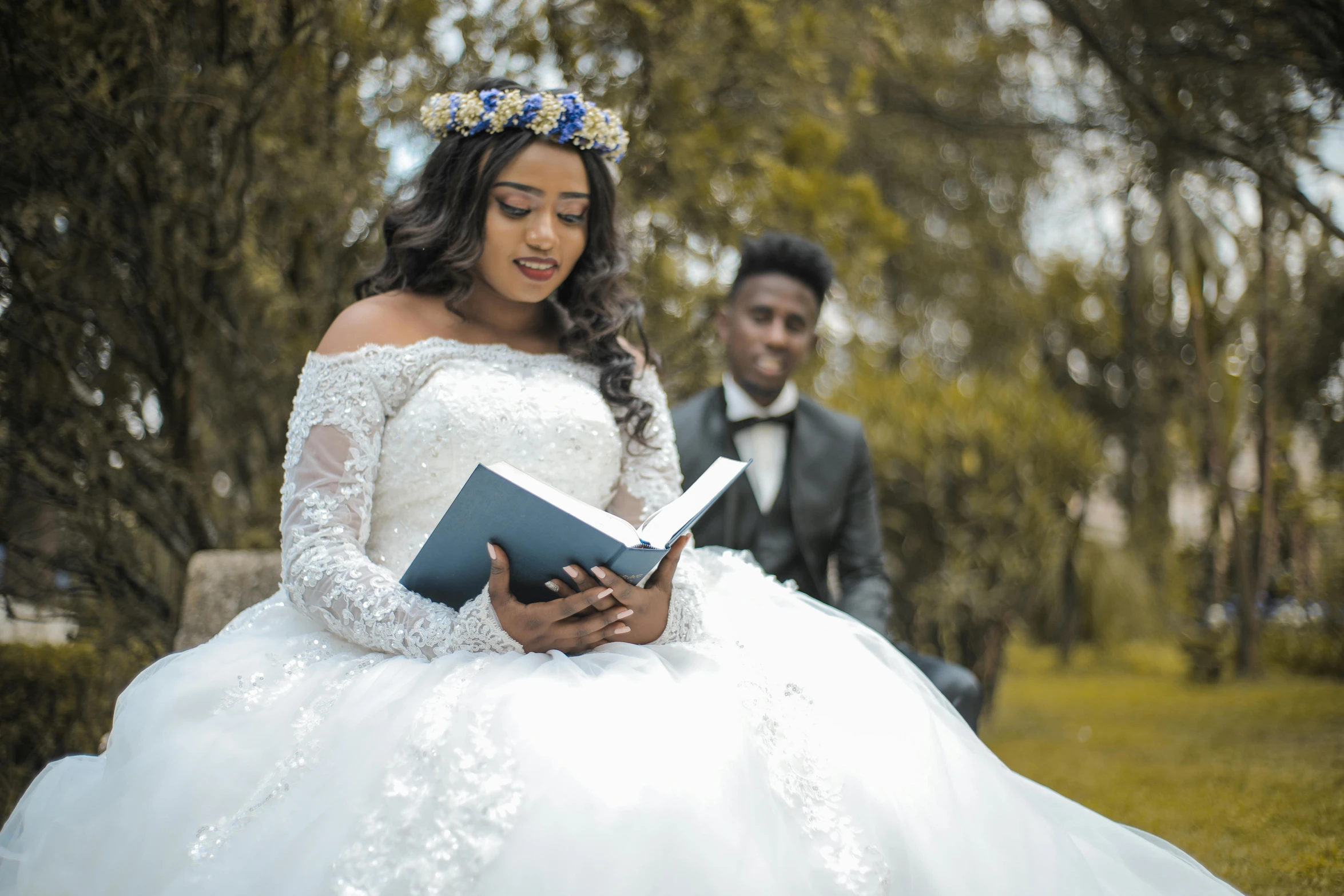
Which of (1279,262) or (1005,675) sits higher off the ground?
(1279,262)

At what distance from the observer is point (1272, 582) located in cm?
959

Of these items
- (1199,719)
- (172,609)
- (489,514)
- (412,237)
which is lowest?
(1199,719)

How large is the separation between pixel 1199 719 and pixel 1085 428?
2.18 m

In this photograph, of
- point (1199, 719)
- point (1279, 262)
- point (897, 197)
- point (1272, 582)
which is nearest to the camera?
point (1199, 719)

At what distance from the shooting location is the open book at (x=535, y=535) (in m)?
1.75

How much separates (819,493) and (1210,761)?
9.00 ft

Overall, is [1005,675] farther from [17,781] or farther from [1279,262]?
[17,781]

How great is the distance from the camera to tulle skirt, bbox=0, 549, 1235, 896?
1.56m

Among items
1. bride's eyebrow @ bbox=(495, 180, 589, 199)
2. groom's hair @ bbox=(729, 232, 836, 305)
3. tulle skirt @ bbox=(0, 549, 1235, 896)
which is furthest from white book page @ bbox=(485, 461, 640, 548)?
groom's hair @ bbox=(729, 232, 836, 305)

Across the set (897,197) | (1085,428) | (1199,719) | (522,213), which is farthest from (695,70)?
(897,197)

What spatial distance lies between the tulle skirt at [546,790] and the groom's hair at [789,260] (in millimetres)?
1907

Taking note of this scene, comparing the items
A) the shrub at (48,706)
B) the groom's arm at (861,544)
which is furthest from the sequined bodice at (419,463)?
the shrub at (48,706)

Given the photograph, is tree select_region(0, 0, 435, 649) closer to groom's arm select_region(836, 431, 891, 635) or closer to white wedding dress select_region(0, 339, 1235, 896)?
white wedding dress select_region(0, 339, 1235, 896)

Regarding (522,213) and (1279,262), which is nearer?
(522,213)
